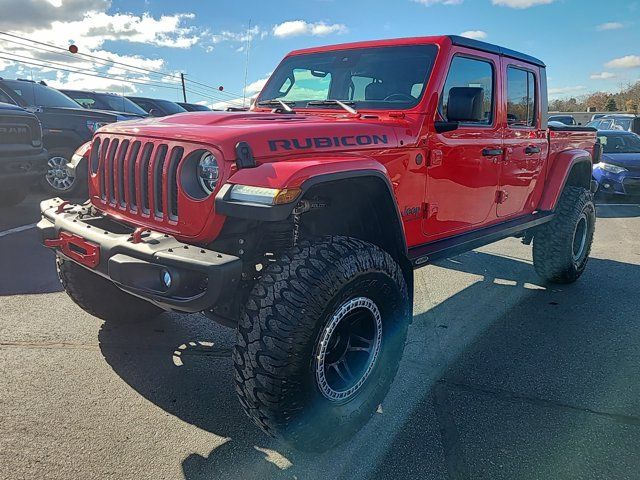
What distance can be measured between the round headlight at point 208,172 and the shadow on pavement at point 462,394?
1.20 meters

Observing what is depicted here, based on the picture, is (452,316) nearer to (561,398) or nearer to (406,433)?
(561,398)

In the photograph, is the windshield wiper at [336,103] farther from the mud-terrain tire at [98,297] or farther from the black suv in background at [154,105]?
the black suv in background at [154,105]

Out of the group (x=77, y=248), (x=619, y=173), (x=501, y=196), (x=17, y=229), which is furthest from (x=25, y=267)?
(x=619, y=173)

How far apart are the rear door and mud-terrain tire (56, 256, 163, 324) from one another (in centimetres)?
282

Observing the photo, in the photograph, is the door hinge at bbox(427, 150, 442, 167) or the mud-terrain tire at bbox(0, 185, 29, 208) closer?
the door hinge at bbox(427, 150, 442, 167)

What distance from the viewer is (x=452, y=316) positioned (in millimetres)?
4125

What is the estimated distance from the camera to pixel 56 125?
26.1ft

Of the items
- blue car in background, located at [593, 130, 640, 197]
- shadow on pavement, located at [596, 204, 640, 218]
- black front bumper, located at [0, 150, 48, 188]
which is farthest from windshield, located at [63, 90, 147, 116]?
blue car in background, located at [593, 130, 640, 197]

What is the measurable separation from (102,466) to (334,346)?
1.17 meters

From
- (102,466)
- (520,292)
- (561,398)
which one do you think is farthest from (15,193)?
(561,398)

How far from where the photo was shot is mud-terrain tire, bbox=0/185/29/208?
7.07m

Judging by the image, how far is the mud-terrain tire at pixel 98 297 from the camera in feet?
10.6

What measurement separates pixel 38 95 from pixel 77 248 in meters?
6.84

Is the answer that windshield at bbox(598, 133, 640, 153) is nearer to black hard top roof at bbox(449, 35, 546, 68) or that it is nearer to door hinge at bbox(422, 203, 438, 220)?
black hard top roof at bbox(449, 35, 546, 68)
